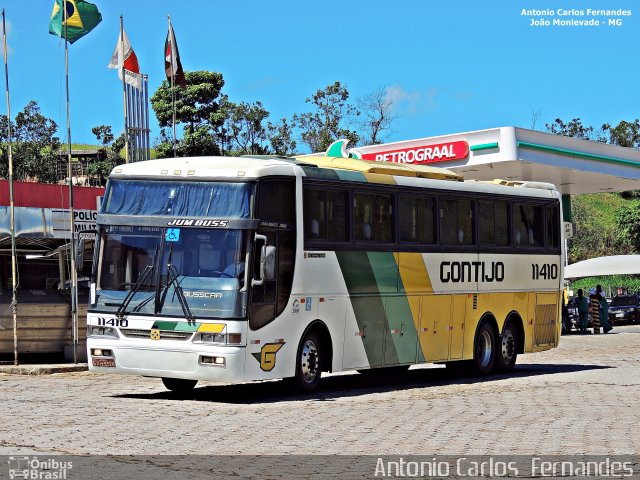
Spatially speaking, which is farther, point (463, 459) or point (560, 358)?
A: point (560, 358)

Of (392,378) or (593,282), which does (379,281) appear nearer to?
(392,378)

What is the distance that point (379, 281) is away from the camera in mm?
19969

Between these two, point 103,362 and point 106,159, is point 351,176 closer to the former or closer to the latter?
point 103,362

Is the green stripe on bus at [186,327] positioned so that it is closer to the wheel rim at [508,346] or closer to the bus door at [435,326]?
the bus door at [435,326]

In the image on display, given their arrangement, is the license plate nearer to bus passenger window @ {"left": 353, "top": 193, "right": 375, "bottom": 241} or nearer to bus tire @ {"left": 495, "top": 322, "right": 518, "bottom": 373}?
bus passenger window @ {"left": 353, "top": 193, "right": 375, "bottom": 241}

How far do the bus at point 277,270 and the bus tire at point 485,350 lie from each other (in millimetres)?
540

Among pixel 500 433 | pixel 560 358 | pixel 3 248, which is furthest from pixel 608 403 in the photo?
pixel 3 248

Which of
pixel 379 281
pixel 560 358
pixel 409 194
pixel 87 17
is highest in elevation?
pixel 87 17

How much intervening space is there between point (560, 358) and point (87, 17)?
13746mm

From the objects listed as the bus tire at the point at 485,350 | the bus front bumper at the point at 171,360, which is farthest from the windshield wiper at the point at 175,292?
the bus tire at the point at 485,350

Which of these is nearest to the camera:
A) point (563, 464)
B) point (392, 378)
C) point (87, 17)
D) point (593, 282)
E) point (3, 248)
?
point (563, 464)

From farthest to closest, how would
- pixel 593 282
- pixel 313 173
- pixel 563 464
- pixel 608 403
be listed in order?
pixel 593 282 < pixel 313 173 < pixel 608 403 < pixel 563 464

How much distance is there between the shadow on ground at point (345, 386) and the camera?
1817 centimetres

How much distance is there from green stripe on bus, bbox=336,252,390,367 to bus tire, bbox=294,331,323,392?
1.11m
